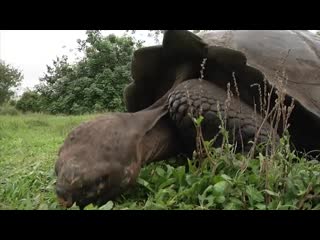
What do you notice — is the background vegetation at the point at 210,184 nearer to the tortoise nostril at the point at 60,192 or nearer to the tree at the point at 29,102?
the tortoise nostril at the point at 60,192

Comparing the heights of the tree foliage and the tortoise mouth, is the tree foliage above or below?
below

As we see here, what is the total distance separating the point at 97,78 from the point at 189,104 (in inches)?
579

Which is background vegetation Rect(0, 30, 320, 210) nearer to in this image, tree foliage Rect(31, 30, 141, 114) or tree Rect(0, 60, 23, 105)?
tree foliage Rect(31, 30, 141, 114)

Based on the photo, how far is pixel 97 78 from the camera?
17.0m

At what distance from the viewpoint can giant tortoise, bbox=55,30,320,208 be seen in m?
2.13

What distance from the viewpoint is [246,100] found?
2.87 meters

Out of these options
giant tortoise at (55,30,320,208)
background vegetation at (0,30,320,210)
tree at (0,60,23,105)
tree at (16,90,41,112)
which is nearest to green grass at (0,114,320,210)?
background vegetation at (0,30,320,210)

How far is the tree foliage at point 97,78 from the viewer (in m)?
16.6

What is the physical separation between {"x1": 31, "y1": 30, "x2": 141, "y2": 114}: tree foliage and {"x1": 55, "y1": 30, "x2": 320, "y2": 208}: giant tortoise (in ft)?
43.4

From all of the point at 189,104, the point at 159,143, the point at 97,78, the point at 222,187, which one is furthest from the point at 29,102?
the point at 222,187

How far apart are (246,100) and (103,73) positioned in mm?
14393
